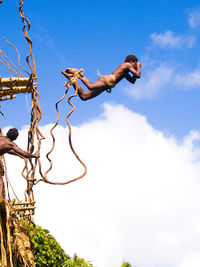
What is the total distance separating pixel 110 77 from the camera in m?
6.74

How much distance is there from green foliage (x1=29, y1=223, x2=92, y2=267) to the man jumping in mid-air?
3521 millimetres

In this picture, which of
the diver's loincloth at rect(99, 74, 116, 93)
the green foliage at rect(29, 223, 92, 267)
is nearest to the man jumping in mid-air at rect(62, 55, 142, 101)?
the diver's loincloth at rect(99, 74, 116, 93)

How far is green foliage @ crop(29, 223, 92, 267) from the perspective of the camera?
9.03 metres

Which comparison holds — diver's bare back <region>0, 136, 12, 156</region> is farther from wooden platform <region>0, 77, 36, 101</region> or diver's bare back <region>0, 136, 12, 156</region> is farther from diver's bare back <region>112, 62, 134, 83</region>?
diver's bare back <region>112, 62, 134, 83</region>

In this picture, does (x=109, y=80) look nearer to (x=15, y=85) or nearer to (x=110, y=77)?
(x=110, y=77)

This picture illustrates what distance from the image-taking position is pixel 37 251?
9109mm

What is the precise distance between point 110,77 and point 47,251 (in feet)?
13.8

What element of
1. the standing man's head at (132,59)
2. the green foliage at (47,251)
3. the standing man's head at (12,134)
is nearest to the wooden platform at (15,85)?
the standing man's head at (12,134)

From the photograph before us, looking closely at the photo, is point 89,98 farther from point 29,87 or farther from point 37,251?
point 37,251

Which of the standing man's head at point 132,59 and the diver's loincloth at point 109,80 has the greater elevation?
the standing man's head at point 132,59

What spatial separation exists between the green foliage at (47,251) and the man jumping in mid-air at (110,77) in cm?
352

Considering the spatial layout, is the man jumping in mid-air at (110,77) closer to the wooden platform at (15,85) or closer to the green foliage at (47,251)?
the wooden platform at (15,85)

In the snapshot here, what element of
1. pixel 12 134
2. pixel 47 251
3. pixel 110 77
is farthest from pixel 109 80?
pixel 47 251

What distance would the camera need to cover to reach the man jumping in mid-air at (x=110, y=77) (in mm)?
6668
